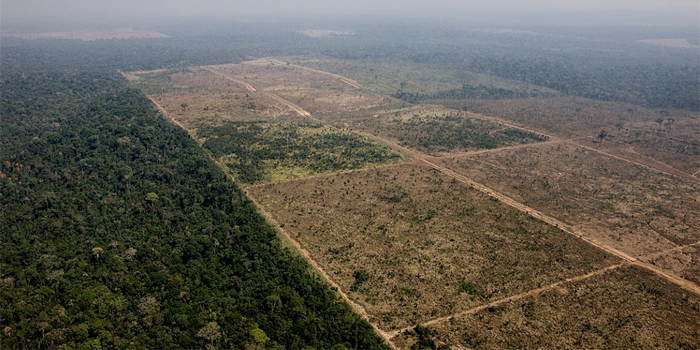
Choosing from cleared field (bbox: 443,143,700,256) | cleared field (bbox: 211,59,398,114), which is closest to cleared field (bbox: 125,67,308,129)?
cleared field (bbox: 211,59,398,114)

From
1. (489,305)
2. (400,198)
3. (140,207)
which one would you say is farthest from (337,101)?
(489,305)

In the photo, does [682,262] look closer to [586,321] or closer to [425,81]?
[586,321]

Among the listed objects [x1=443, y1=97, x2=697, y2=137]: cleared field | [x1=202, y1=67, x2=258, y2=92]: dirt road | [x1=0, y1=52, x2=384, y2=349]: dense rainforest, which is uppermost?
[x1=202, y1=67, x2=258, y2=92]: dirt road

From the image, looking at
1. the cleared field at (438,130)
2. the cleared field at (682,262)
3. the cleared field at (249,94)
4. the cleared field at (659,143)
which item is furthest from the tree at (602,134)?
the cleared field at (249,94)

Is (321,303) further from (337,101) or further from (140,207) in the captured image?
(337,101)

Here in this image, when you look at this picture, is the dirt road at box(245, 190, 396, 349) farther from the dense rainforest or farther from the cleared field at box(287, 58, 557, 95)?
the cleared field at box(287, 58, 557, 95)

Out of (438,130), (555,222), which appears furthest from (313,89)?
(555,222)

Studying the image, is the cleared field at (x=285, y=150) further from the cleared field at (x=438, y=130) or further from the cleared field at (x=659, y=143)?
the cleared field at (x=659, y=143)
